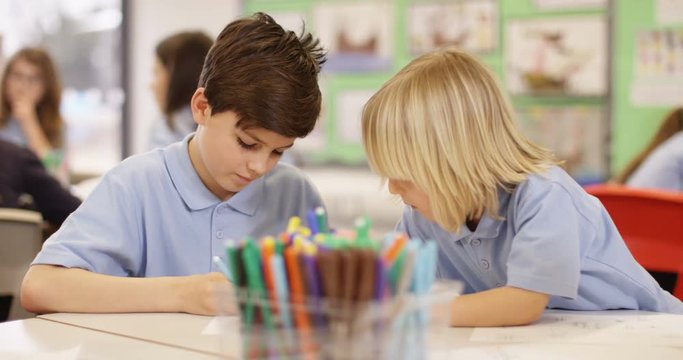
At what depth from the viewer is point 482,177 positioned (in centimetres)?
→ 132

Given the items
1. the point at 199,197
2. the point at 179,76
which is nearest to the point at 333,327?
the point at 199,197

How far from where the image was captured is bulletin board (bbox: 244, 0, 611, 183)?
3918mm

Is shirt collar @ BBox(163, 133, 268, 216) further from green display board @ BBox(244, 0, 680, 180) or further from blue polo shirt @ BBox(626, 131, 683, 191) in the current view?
green display board @ BBox(244, 0, 680, 180)

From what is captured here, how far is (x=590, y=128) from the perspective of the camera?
3939mm

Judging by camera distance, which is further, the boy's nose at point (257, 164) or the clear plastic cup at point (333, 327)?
the boy's nose at point (257, 164)

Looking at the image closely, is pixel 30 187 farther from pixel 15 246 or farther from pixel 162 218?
pixel 162 218

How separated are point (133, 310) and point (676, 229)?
4.44 feet

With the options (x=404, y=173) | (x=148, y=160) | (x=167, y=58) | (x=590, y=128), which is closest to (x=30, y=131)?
(x=167, y=58)

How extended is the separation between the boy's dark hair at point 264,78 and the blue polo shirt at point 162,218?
0.18 metres

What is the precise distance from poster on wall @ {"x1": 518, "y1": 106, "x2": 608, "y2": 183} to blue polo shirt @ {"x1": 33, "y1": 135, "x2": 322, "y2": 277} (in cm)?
259

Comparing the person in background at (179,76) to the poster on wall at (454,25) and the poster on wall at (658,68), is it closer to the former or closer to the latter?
the poster on wall at (454,25)

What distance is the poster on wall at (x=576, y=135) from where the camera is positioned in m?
3.93

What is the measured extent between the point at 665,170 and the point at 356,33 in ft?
6.25

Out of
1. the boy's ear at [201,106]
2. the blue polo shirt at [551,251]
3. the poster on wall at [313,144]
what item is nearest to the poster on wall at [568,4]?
the poster on wall at [313,144]
